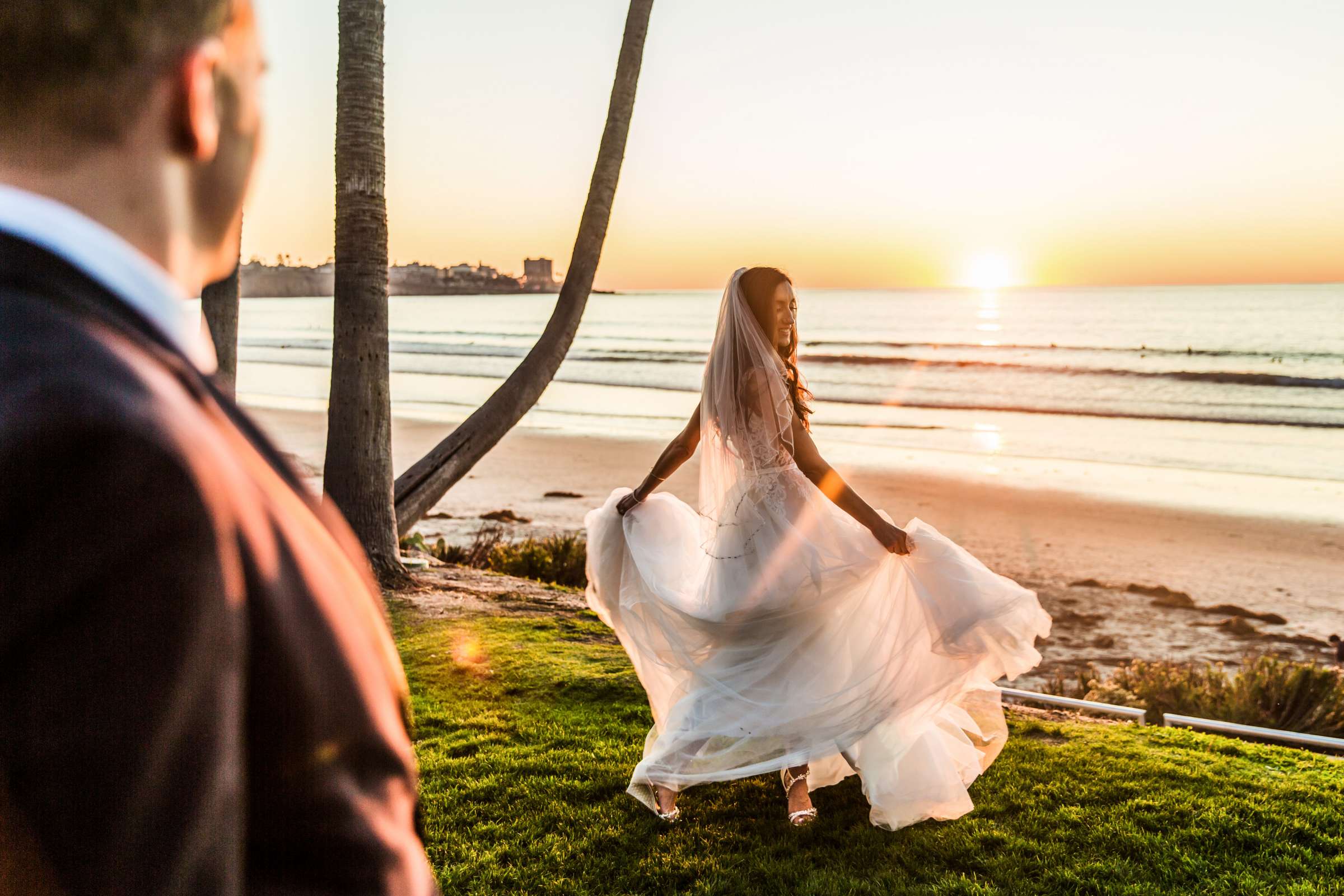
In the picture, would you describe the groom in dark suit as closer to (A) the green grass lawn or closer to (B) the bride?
(A) the green grass lawn

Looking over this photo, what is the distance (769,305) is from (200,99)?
4.24m

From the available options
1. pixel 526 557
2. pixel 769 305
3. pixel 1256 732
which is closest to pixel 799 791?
pixel 769 305

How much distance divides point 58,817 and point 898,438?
73.3 ft

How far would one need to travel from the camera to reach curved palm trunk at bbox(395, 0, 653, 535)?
829cm

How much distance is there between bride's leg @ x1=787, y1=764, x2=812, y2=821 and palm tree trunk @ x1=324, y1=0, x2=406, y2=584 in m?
4.36

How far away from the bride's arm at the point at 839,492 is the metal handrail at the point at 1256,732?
2812 mm

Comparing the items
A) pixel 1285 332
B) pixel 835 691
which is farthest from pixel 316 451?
pixel 1285 332

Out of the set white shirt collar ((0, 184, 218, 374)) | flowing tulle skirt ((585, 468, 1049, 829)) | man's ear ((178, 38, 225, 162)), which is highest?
man's ear ((178, 38, 225, 162))

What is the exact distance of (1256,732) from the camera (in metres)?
5.86

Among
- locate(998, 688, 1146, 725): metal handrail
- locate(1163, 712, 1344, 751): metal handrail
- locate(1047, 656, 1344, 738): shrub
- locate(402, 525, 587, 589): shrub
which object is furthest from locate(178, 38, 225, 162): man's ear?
locate(402, 525, 587, 589): shrub

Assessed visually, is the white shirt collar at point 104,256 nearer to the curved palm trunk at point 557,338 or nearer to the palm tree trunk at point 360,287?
the palm tree trunk at point 360,287

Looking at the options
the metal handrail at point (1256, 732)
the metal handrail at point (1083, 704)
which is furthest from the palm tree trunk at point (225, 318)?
the metal handrail at point (1256, 732)

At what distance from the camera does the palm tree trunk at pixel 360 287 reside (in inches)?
286

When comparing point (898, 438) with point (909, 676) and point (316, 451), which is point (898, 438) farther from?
point (909, 676)
